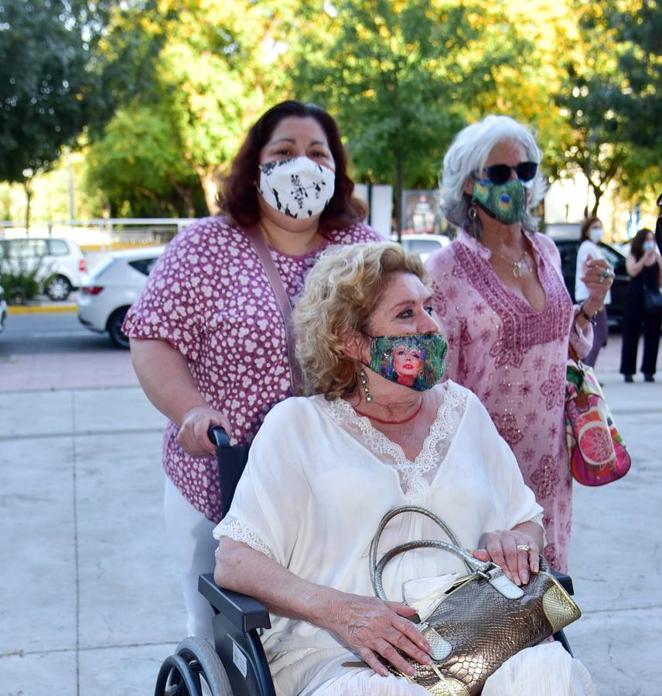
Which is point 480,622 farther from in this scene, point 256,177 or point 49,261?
point 49,261

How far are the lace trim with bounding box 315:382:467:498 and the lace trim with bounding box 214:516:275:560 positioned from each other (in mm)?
334

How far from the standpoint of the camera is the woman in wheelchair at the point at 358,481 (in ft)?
7.75

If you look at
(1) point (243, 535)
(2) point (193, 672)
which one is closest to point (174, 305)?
(1) point (243, 535)

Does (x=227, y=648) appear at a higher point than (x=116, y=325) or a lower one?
higher

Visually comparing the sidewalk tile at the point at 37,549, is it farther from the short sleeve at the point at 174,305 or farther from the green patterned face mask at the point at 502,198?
the green patterned face mask at the point at 502,198

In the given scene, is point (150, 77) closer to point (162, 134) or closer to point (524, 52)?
point (524, 52)

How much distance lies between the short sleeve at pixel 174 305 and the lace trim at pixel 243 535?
576mm

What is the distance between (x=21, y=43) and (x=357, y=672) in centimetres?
1675

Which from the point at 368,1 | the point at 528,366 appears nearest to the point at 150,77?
the point at 368,1

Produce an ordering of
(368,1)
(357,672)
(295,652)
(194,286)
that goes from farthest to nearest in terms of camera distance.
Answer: (368,1), (194,286), (295,652), (357,672)

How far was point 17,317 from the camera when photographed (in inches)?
815

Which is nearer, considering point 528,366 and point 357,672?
point 357,672

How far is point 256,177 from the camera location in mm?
2957

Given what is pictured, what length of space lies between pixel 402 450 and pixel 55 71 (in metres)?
17.5
